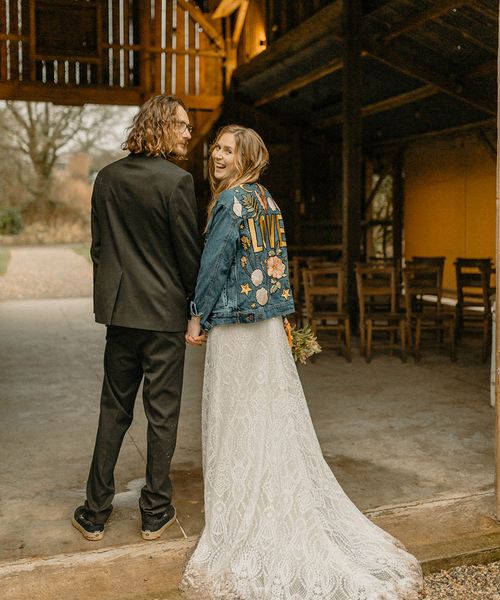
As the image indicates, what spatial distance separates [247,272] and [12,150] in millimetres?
16416

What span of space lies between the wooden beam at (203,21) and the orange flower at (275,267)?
11.1 m

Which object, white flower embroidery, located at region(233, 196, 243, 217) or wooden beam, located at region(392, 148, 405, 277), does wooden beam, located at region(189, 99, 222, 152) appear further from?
white flower embroidery, located at region(233, 196, 243, 217)

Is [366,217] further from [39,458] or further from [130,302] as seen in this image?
[130,302]

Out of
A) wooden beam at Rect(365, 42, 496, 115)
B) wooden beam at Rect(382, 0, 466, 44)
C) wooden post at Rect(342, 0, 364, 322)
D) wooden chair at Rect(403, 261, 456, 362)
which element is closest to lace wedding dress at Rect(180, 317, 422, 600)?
wooden chair at Rect(403, 261, 456, 362)

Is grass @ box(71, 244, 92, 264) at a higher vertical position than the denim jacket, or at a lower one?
higher

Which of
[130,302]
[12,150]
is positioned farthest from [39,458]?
[12,150]

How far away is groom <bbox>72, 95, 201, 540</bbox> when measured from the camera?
2.98m

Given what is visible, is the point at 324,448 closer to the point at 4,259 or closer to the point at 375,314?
the point at 375,314

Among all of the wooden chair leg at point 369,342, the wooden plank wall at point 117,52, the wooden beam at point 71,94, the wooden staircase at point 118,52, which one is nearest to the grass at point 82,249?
the wooden staircase at point 118,52

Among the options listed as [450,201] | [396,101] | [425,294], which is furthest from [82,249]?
[425,294]

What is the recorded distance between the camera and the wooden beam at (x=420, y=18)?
300 inches

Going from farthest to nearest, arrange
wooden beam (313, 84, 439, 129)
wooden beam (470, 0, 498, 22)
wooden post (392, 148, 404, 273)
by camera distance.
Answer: wooden post (392, 148, 404, 273) < wooden beam (313, 84, 439, 129) < wooden beam (470, 0, 498, 22)

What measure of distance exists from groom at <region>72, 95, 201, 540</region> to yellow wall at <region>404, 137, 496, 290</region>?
34.1ft

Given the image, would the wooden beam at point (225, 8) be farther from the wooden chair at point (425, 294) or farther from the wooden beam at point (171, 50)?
the wooden chair at point (425, 294)
